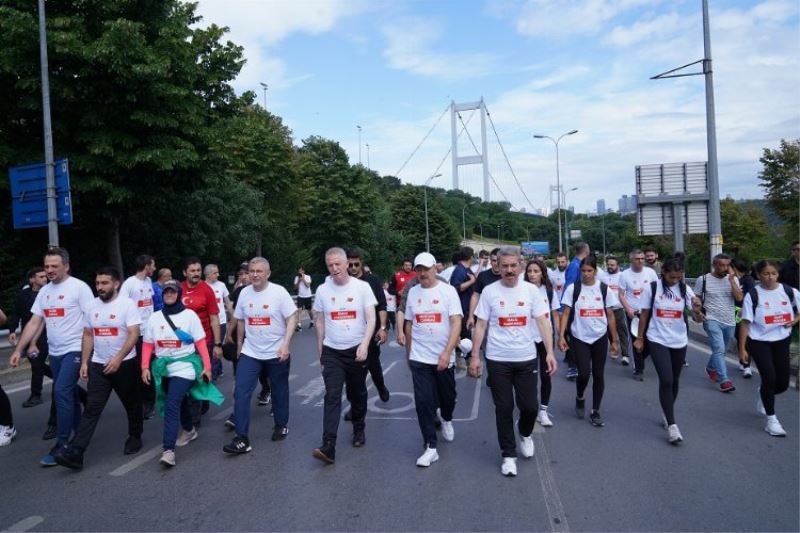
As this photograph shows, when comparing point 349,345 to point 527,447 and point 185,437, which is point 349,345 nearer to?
point 527,447

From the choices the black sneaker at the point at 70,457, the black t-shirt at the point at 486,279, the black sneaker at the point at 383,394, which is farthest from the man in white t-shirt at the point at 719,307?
the black sneaker at the point at 70,457

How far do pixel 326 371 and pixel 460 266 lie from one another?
4.17 m

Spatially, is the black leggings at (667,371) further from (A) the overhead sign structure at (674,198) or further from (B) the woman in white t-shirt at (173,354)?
(A) the overhead sign structure at (674,198)

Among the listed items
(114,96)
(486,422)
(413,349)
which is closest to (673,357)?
(486,422)

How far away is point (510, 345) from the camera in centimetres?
480

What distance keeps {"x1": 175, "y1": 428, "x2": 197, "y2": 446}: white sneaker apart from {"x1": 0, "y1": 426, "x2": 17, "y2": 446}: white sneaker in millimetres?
1720

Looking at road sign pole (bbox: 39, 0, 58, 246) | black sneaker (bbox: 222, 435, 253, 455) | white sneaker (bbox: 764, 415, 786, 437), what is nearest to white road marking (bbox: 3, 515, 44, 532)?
black sneaker (bbox: 222, 435, 253, 455)

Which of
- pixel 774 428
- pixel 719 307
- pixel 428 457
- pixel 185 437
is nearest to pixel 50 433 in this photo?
pixel 185 437

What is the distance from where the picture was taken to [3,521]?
13.3 ft

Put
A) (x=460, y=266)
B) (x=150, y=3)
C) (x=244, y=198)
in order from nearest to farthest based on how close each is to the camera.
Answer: (x=460, y=266) < (x=150, y=3) < (x=244, y=198)

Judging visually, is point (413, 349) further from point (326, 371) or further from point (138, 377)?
point (138, 377)

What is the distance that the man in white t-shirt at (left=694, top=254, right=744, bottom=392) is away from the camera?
7.69m

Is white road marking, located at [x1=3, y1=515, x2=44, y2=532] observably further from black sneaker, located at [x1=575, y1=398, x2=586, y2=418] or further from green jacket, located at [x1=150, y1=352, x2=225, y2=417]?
black sneaker, located at [x1=575, y1=398, x2=586, y2=418]

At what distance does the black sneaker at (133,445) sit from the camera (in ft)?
17.9
